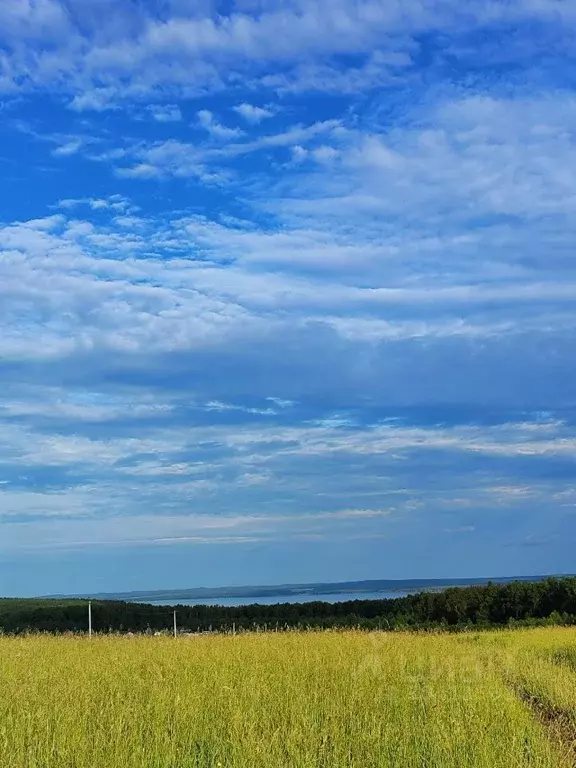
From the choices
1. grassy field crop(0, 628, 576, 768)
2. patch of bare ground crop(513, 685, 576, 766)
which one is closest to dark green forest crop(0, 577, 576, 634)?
grassy field crop(0, 628, 576, 768)

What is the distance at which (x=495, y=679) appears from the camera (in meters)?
14.5

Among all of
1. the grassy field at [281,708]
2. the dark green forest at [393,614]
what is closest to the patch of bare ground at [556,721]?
the grassy field at [281,708]

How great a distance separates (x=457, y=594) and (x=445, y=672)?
88.2 feet

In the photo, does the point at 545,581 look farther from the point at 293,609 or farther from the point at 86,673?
the point at 86,673

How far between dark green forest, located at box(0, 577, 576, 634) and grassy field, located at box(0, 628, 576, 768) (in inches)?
709

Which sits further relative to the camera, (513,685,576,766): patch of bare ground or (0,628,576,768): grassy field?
(513,685,576,766): patch of bare ground

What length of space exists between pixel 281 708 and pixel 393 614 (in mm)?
30674

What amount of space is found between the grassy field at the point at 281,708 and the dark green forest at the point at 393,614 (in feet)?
59.1

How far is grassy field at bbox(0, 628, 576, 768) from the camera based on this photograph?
330 inches

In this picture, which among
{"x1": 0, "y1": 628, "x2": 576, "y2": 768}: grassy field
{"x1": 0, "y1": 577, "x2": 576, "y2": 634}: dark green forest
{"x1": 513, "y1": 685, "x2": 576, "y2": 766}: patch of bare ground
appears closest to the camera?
{"x1": 0, "y1": 628, "x2": 576, "y2": 768}: grassy field

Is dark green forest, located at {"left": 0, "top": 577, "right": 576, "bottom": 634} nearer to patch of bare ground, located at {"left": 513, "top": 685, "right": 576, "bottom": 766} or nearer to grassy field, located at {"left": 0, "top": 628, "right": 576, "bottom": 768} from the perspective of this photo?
grassy field, located at {"left": 0, "top": 628, "right": 576, "bottom": 768}

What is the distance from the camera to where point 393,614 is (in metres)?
40.5

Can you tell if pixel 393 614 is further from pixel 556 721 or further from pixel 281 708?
pixel 281 708

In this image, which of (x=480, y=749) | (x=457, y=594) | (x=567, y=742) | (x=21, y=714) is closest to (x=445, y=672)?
(x=567, y=742)
